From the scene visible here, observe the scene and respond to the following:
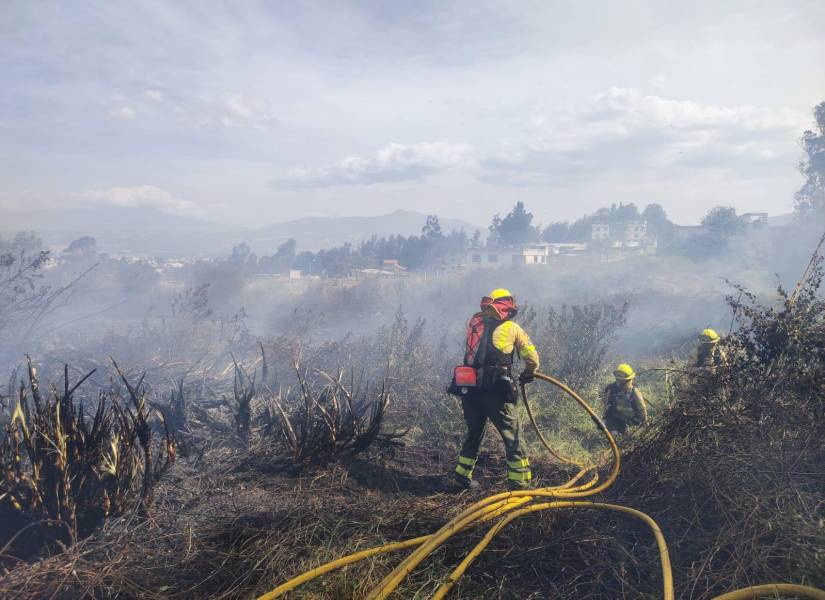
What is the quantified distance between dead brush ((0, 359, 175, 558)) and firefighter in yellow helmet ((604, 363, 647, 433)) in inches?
223

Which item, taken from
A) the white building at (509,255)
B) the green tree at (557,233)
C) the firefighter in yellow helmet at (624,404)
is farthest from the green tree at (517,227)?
the firefighter in yellow helmet at (624,404)

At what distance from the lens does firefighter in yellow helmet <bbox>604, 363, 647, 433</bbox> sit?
21.3 feet

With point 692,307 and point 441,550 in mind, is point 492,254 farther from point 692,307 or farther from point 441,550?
point 441,550

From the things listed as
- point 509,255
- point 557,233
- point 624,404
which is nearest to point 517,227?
point 509,255

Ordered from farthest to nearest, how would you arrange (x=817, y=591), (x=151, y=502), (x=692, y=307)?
1. (x=692, y=307)
2. (x=151, y=502)
3. (x=817, y=591)

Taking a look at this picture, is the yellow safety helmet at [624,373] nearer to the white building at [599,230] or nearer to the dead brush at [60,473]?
the dead brush at [60,473]

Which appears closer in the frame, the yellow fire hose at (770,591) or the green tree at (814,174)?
the yellow fire hose at (770,591)

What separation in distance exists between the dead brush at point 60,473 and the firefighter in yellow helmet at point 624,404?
5673 mm

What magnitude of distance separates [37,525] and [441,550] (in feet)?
10.2

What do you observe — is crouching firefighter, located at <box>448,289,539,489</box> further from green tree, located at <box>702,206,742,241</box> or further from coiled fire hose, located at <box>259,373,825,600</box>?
green tree, located at <box>702,206,742,241</box>

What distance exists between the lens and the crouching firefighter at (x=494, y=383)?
4.90 metres

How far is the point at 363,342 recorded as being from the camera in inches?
486

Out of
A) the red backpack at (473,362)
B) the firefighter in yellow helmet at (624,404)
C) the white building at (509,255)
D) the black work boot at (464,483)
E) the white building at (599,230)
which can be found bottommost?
the black work boot at (464,483)

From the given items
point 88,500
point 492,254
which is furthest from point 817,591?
point 492,254
